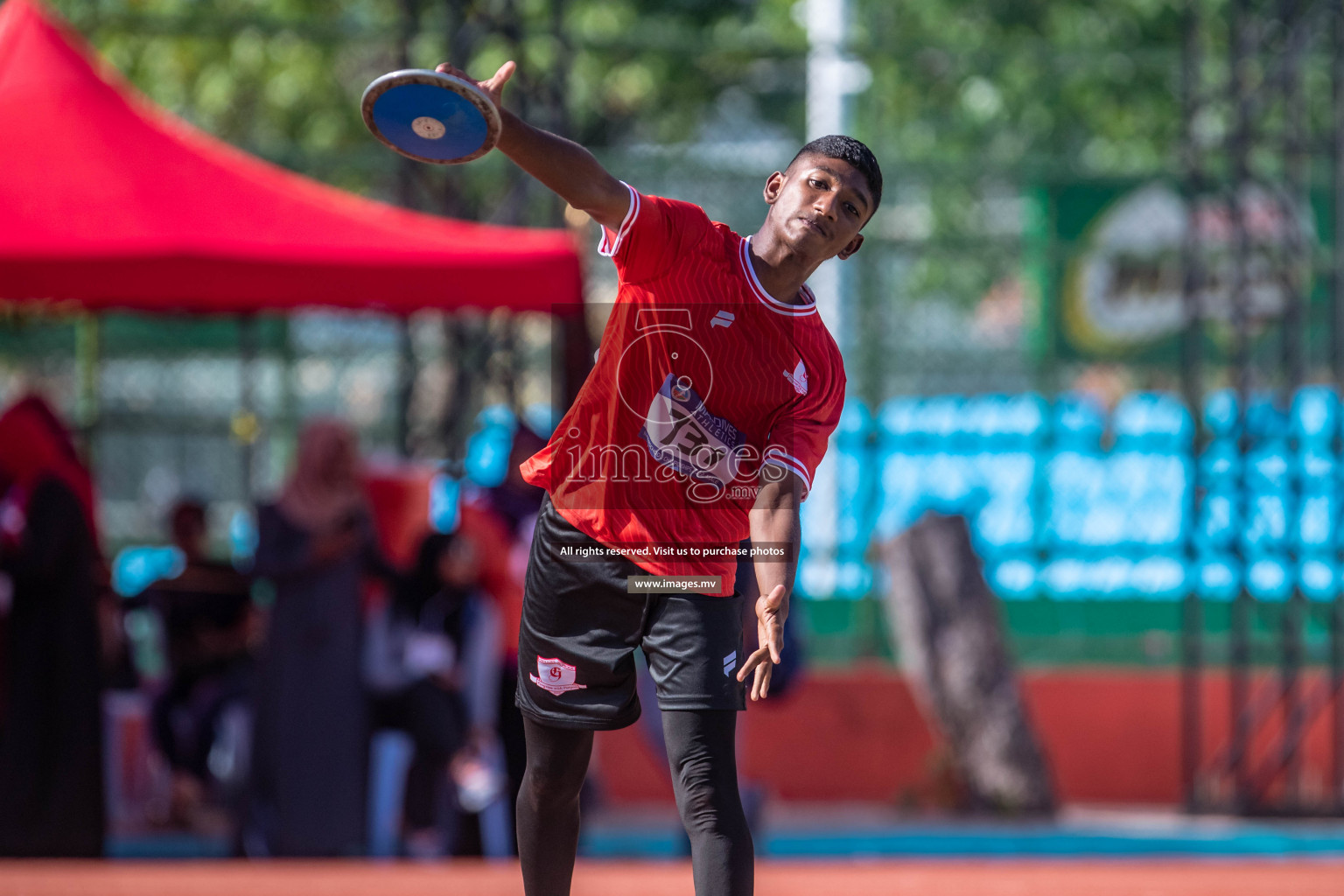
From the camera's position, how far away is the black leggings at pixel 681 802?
290 cm

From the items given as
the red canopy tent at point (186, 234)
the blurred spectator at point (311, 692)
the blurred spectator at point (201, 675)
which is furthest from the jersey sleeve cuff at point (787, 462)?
the blurred spectator at point (201, 675)

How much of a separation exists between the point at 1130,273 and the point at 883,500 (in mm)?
1977

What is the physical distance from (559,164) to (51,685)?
12.7ft

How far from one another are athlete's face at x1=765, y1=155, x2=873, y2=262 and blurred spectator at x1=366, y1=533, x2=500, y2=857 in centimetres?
336

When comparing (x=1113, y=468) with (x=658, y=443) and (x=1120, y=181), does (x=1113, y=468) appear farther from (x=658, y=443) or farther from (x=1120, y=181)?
(x=658, y=443)

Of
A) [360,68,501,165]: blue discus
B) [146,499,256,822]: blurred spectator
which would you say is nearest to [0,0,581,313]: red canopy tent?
[146,499,256,822]: blurred spectator

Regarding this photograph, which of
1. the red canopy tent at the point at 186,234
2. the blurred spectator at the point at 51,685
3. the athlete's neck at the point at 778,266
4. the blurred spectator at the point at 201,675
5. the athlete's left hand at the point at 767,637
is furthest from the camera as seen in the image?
the blurred spectator at the point at 201,675

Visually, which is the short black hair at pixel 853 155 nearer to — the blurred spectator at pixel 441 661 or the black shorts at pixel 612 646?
the black shorts at pixel 612 646

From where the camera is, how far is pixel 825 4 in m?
10.3

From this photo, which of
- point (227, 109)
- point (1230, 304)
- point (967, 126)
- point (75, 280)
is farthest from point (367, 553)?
point (227, 109)

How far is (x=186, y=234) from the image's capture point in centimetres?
561

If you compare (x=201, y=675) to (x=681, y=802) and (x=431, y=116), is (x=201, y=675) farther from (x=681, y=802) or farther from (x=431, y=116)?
(x=431, y=116)

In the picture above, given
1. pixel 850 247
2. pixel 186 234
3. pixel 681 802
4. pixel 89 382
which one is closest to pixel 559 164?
pixel 850 247

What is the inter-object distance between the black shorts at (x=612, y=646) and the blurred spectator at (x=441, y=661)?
9.82 ft
